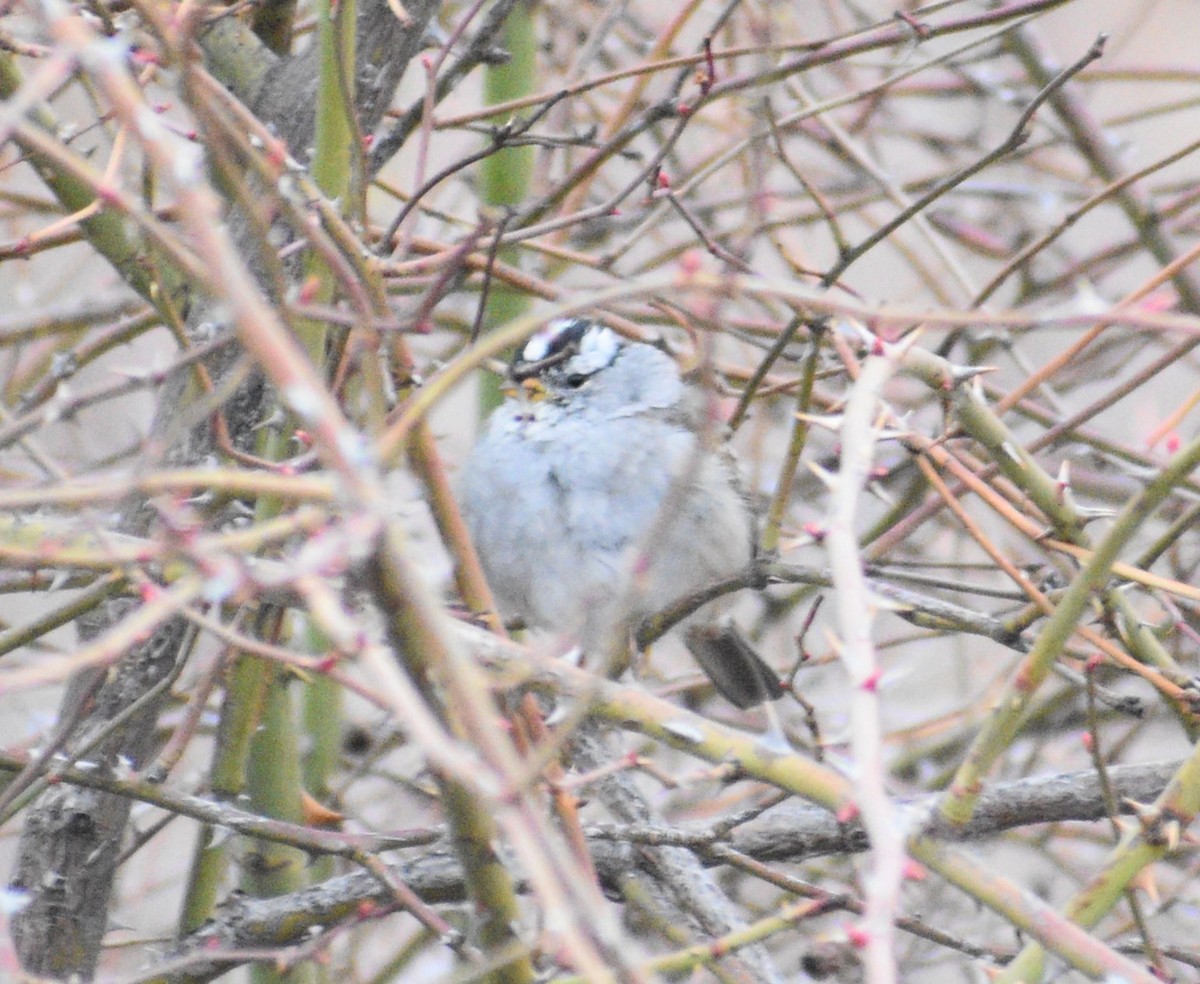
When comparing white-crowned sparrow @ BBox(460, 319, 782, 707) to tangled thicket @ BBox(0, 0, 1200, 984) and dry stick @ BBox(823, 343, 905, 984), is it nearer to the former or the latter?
tangled thicket @ BBox(0, 0, 1200, 984)

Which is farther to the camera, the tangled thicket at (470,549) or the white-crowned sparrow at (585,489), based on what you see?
the white-crowned sparrow at (585,489)

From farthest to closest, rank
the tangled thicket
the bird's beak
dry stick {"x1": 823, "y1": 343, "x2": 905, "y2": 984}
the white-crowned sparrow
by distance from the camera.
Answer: the bird's beak → the white-crowned sparrow → the tangled thicket → dry stick {"x1": 823, "y1": 343, "x2": 905, "y2": 984}

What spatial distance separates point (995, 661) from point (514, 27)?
2753 millimetres

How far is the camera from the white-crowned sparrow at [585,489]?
3570 millimetres

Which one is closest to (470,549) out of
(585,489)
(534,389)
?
(585,489)

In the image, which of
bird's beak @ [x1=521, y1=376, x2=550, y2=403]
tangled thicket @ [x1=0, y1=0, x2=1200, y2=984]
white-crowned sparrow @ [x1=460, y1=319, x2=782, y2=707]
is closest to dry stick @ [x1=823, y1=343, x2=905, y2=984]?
tangled thicket @ [x1=0, y1=0, x2=1200, y2=984]

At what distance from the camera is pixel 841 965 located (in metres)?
3.03

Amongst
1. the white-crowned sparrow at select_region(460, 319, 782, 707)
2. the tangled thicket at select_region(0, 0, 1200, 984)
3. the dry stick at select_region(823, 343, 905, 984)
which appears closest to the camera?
the dry stick at select_region(823, 343, 905, 984)

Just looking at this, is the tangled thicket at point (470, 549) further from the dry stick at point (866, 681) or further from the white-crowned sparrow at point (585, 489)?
the white-crowned sparrow at point (585, 489)

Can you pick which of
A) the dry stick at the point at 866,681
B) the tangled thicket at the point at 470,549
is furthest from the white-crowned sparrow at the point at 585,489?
the dry stick at the point at 866,681

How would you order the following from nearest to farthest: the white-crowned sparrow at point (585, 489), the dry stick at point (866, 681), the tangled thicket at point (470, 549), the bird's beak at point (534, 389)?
the dry stick at point (866, 681) → the tangled thicket at point (470, 549) → the white-crowned sparrow at point (585, 489) → the bird's beak at point (534, 389)

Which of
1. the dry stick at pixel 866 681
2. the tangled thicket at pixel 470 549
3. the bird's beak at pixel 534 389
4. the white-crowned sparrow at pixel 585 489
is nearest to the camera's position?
the dry stick at pixel 866 681

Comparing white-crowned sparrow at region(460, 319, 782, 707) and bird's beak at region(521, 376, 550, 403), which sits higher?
bird's beak at region(521, 376, 550, 403)

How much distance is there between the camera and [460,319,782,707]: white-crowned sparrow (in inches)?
141
